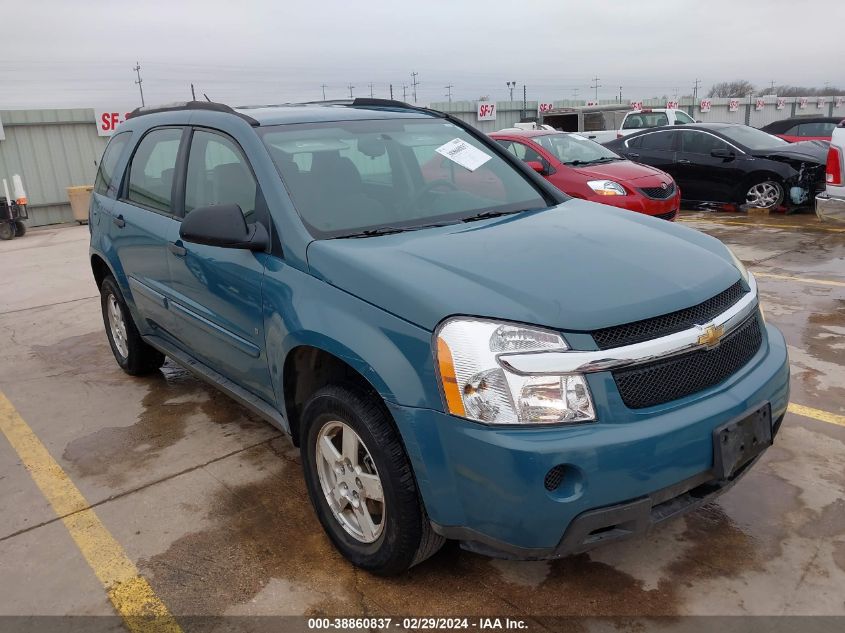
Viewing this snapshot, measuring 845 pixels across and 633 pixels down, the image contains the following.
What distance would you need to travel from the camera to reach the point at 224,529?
→ 3061 millimetres

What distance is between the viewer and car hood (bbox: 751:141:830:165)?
10.7 meters

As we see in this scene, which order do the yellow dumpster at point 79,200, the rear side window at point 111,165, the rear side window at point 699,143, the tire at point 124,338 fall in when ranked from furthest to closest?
the yellow dumpster at point 79,200, the rear side window at point 699,143, the tire at point 124,338, the rear side window at point 111,165

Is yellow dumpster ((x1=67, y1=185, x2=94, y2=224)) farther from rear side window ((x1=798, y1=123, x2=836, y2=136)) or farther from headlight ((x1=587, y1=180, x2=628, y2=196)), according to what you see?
rear side window ((x1=798, y1=123, x2=836, y2=136))

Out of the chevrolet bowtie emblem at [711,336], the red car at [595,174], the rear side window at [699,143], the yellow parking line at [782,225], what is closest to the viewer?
the chevrolet bowtie emblem at [711,336]

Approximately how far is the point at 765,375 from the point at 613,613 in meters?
1.01

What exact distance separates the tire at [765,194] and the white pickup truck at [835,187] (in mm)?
3483

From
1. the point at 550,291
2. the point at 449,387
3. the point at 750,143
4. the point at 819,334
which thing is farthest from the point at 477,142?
the point at 750,143

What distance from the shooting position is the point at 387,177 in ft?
10.9

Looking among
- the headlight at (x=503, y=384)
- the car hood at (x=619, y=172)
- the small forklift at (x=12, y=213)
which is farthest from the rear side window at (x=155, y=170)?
the small forklift at (x=12, y=213)

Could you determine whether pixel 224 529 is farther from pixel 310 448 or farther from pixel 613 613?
pixel 613 613

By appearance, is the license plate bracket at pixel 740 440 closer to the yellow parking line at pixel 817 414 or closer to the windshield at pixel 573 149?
the yellow parking line at pixel 817 414

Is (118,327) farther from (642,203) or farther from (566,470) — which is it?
(642,203)

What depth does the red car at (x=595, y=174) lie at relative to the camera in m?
8.84

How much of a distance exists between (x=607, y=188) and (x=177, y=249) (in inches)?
259
